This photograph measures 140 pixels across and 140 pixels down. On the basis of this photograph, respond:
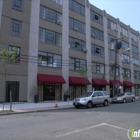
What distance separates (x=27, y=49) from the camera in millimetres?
22203

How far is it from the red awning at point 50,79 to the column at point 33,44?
75 centimetres

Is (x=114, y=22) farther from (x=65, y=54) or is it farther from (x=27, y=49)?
(x=27, y=49)

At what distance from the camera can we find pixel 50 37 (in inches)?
1003

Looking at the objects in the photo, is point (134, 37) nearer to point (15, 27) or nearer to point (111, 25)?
point (111, 25)

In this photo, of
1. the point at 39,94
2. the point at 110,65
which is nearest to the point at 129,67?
the point at 110,65

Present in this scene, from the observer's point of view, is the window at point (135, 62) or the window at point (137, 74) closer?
the window at point (135, 62)

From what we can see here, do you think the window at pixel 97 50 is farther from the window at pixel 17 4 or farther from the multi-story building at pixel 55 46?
the window at pixel 17 4

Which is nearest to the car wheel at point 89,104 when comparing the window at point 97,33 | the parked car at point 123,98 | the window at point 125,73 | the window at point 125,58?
the parked car at point 123,98

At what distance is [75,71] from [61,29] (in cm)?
677

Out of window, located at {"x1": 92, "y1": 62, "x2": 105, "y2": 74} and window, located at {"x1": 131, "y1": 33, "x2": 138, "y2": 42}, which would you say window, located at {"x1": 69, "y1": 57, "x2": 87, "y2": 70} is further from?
window, located at {"x1": 131, "y1": 33, "x2": 138, "y2": 42}

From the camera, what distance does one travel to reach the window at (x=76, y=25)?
2877 cm

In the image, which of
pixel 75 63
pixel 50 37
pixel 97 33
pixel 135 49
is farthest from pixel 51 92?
pixel 135 49

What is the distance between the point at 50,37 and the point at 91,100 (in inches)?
469

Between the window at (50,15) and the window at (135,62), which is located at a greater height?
the window at (50,15)
